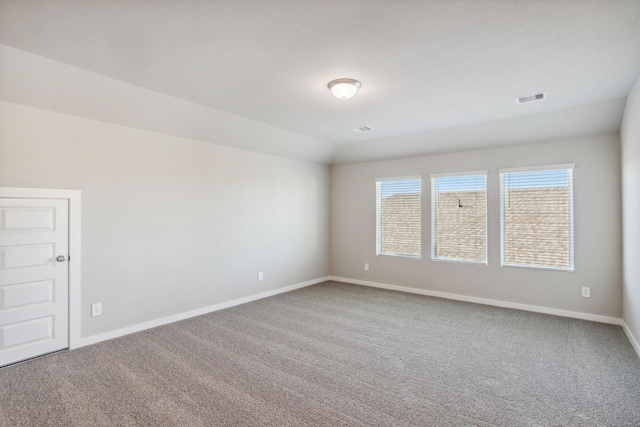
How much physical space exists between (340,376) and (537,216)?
3.71 metres

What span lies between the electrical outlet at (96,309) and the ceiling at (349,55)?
2.03 m

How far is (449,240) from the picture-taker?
5.48 metres

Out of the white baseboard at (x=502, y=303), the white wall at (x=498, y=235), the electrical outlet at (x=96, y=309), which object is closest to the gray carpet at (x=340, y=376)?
the white baseboard at (x=502, y=303)

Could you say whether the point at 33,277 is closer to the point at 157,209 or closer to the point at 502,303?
the point at 157,209

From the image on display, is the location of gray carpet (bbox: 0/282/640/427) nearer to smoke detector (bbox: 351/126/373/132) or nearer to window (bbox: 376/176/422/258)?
window (bbox: 376/176/422/258)

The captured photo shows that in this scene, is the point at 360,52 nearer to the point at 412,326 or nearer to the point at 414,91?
the point at 414,91

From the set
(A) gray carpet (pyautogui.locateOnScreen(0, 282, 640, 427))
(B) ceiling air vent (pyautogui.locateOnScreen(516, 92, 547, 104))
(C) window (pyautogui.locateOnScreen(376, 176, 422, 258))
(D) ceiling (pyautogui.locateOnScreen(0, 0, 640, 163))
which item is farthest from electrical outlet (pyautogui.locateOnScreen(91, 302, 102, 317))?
(B) ceiling air vent (pyautogui.locateOnScreen(516, 92, 547, 104))

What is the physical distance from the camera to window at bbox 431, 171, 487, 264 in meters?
5.17

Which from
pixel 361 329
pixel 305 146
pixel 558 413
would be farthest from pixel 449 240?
pixel 558 413

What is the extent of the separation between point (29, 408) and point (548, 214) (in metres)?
5.89

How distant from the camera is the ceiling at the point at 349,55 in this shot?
208 cm

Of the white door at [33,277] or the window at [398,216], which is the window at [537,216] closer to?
the window at [398,216]

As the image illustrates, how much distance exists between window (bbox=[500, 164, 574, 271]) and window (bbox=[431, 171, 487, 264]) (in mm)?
307

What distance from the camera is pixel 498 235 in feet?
16.3
